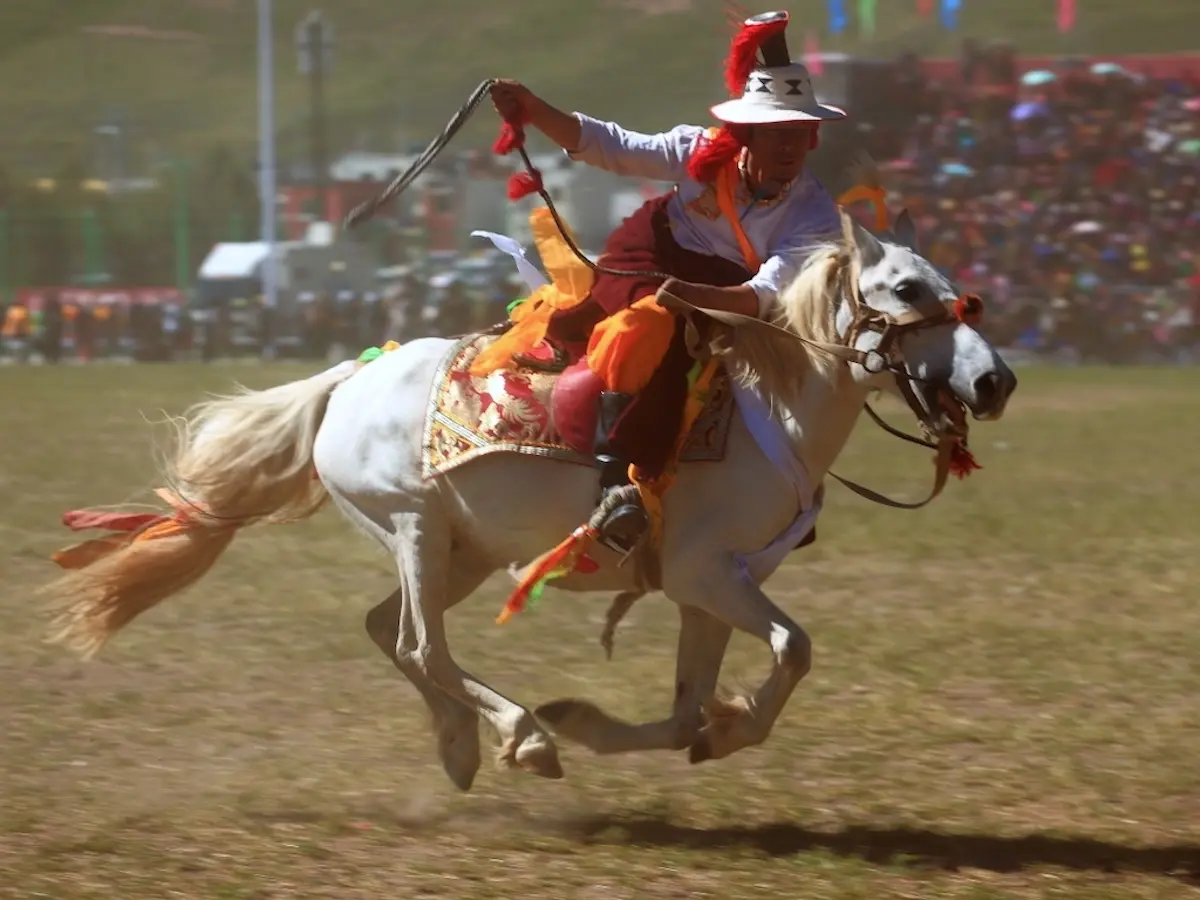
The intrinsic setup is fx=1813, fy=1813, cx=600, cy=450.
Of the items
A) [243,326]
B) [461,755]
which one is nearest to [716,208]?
[461,755]

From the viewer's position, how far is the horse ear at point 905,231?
207 inches

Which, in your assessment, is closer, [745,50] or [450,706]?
[745,50]

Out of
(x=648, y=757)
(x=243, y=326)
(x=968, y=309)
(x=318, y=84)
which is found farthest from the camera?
(x=318, y=84)

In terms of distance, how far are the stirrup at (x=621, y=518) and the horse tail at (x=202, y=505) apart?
1.26 m

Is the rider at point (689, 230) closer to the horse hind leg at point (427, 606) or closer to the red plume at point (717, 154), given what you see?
the red plume at point (717, 154)

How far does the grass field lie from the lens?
477 cm

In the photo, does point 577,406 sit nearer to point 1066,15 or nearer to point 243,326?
point 243,326

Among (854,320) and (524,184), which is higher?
(524,184)

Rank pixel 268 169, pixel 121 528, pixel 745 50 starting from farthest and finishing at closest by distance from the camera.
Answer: pixel 268 169 < pixel 121 528 < pixel 745 50

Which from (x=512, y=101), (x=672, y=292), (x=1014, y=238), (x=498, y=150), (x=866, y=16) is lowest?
(x=1014, y=238)

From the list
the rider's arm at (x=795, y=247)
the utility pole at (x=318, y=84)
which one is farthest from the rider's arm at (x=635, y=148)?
the utility pole at (x=318, y=84)

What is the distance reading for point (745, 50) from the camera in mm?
5258

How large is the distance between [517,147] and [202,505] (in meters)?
1.70

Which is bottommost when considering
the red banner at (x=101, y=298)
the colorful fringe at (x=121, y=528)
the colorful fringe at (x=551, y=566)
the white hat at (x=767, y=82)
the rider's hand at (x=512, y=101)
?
the red banner at (x=101, y=298)
